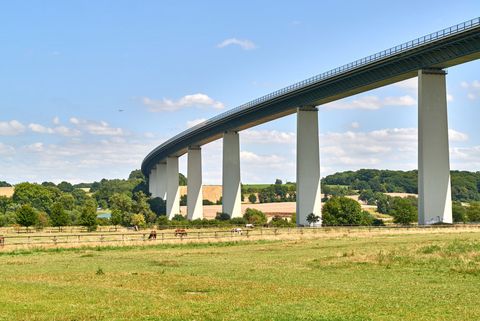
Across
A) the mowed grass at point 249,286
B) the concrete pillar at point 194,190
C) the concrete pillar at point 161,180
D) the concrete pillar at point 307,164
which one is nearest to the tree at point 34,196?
the concrete pillar at point 161,180

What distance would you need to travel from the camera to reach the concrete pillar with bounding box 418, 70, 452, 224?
80.5 meters

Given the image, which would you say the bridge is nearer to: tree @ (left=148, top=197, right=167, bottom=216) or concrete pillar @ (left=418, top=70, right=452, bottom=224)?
concrete pillar @ (left=418, top=70, right=452, bottom=224)

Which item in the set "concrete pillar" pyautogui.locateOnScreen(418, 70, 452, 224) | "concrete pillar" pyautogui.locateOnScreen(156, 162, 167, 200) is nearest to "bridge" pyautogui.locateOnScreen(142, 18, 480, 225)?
"concrete pillar" pyautogui.locateOnScreen(418, 70, 452, 224)

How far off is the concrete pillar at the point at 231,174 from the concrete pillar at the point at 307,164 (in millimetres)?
22949

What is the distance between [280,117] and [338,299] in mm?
92214

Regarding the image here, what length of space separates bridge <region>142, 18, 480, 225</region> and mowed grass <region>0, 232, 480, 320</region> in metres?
34.2

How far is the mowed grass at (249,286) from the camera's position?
21.7 m

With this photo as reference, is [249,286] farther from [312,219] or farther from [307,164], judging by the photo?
[307,164]

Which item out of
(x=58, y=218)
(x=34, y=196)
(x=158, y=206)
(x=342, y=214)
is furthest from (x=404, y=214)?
(x=34, y=196)

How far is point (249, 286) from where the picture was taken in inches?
1138

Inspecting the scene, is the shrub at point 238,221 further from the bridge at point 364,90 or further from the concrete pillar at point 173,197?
the concrete pillar at point 173,197

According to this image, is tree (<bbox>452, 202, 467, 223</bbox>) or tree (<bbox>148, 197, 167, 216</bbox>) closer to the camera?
tree (<bbox>452, 202, 467, 223</bbox>)

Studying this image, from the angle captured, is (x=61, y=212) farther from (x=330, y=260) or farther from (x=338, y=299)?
(x=338, y=299)

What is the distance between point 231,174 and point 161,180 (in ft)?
232
